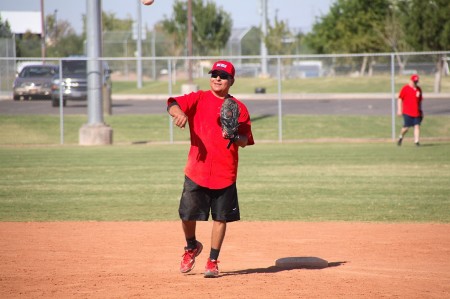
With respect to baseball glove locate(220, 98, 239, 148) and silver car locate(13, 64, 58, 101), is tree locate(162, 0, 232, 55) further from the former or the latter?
baseball glove locate(220, 98, 239, 148)

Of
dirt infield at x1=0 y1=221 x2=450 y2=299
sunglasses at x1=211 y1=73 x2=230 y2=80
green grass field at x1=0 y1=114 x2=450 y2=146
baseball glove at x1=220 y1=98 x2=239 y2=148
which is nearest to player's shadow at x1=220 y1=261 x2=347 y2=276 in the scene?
dirt infield at x1=0 y1=221 x2=450 y2=299

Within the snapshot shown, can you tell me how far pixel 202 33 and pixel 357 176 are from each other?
4512 cm

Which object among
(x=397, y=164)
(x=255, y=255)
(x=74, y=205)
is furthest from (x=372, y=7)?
(x=255, y=255)

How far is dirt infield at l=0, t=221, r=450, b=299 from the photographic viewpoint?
7.05 meters

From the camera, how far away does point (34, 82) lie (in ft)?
111

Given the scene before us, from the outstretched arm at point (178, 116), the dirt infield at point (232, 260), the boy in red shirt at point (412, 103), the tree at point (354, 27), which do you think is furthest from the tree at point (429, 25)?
the outstretched arm at point (178, 116)

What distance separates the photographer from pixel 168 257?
8805 mm

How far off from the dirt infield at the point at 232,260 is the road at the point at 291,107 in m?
19.5

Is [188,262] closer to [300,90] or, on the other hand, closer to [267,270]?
Result: [267,270]

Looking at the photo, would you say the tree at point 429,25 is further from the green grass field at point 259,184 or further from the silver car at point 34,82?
the green grass field at point 259,184

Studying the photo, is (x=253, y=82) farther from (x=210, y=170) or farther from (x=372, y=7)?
(x=210, y=170)

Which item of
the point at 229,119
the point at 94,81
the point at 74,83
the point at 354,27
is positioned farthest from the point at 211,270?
the point at 354,27

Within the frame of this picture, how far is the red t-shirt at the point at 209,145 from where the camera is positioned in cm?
746

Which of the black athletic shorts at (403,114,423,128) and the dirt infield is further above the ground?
the black athletic shorts at (403,114,423,128)
